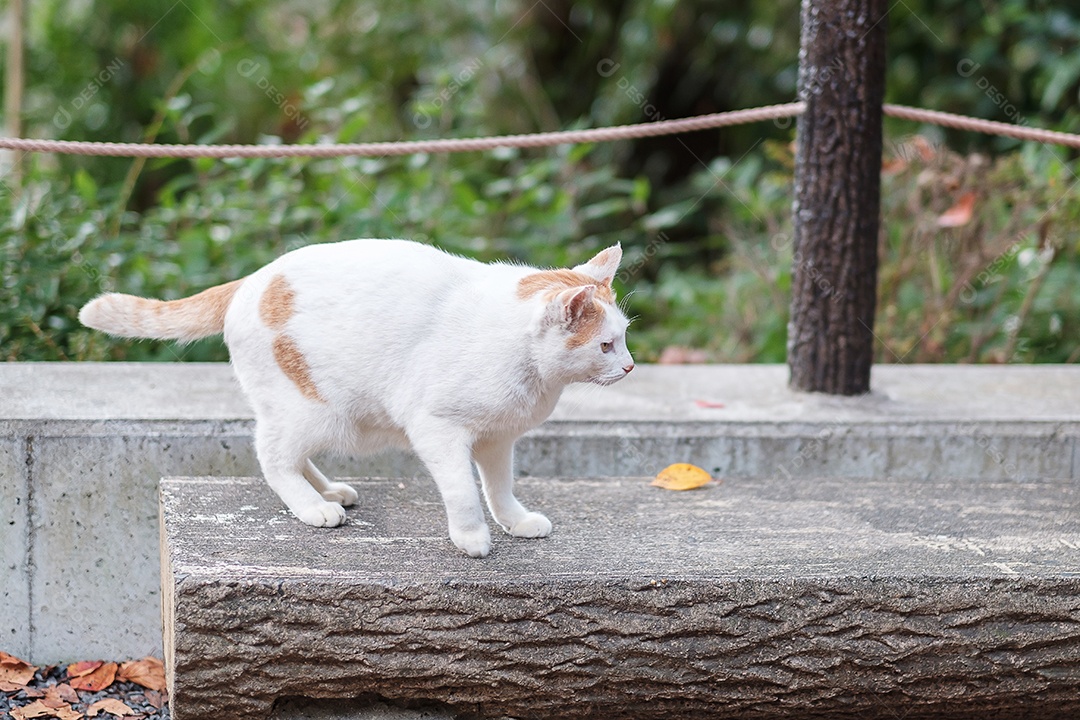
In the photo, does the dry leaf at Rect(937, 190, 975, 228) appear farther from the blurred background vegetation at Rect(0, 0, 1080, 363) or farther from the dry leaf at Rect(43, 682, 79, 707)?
the dry leaf at Rect(43, 682, 79, 707)

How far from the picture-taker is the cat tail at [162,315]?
95.7 inches

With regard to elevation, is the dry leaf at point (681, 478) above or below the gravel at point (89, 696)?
above

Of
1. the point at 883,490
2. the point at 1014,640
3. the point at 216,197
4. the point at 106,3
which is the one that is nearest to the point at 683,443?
the point at 883,490

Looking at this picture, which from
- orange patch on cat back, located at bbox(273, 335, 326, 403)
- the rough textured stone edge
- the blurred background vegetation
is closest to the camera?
the rough textured stone edge

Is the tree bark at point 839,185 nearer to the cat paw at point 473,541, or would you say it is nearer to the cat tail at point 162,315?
the cat paw at point 473,541

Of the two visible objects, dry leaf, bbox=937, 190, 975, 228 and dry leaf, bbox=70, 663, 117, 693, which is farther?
dry leaf, bbox=937, 190, 975, 228

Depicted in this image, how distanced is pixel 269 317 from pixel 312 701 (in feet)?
2.46

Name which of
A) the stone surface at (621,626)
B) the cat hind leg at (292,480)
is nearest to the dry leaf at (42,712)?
the stone surface at (621,626)

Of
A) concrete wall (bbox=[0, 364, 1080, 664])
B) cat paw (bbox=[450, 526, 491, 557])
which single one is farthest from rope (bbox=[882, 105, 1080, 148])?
cat paw (bbox=[450, 526, 491, 557])

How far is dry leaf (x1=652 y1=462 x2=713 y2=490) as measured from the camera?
2781 millimetres

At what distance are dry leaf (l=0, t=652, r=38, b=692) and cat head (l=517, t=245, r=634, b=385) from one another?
1.50 metres

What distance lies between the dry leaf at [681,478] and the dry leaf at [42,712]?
1418 millimetres

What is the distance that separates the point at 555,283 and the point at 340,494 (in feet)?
2.37

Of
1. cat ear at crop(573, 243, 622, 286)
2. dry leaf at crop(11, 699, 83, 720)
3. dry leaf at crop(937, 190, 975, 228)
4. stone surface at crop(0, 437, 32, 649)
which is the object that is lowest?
dry leaf at crop(11, 699, 83, 720)
